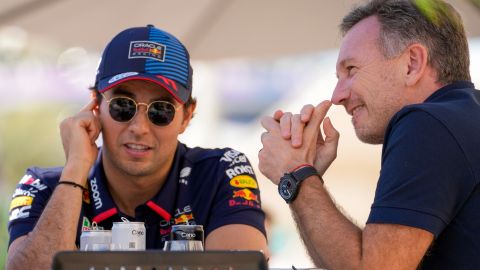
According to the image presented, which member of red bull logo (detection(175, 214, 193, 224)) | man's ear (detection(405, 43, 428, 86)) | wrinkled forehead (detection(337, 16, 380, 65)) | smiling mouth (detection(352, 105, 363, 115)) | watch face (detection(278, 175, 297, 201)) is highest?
wrinkled forehead (detection(337, 16, 380, 65))

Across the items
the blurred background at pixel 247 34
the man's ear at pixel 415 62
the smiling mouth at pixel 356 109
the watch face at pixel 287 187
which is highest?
the blurred background at pixel 247 34

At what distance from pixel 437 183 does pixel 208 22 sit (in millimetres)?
2604

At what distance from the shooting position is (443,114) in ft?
6.96

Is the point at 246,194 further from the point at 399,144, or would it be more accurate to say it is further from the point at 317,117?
the point at 399,144

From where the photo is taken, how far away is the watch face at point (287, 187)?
2273 mm

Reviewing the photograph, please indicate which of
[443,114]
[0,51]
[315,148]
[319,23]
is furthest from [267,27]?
[0,51]

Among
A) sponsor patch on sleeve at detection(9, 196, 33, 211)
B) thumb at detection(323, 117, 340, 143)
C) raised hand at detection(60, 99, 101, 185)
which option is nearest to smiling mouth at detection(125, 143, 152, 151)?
raised hand at detection(60, 99, 101, 185)

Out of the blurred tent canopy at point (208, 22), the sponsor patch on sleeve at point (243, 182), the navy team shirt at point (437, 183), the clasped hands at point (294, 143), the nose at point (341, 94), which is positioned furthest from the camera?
the blurred tent canopy at point (208, 22)

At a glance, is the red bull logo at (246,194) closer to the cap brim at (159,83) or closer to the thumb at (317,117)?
the cap brim at (159,83)

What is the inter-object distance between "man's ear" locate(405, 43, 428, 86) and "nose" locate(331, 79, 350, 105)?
0.20 metres

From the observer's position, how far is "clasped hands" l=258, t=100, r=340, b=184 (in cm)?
240

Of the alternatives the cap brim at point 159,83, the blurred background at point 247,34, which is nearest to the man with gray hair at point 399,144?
the blurred background at point 247,34

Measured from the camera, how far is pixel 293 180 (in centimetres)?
229

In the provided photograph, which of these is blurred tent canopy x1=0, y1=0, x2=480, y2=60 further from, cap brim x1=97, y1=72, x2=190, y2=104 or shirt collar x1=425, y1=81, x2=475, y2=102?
shirt collar x1=425, y1=81, x2=475, y2=102
